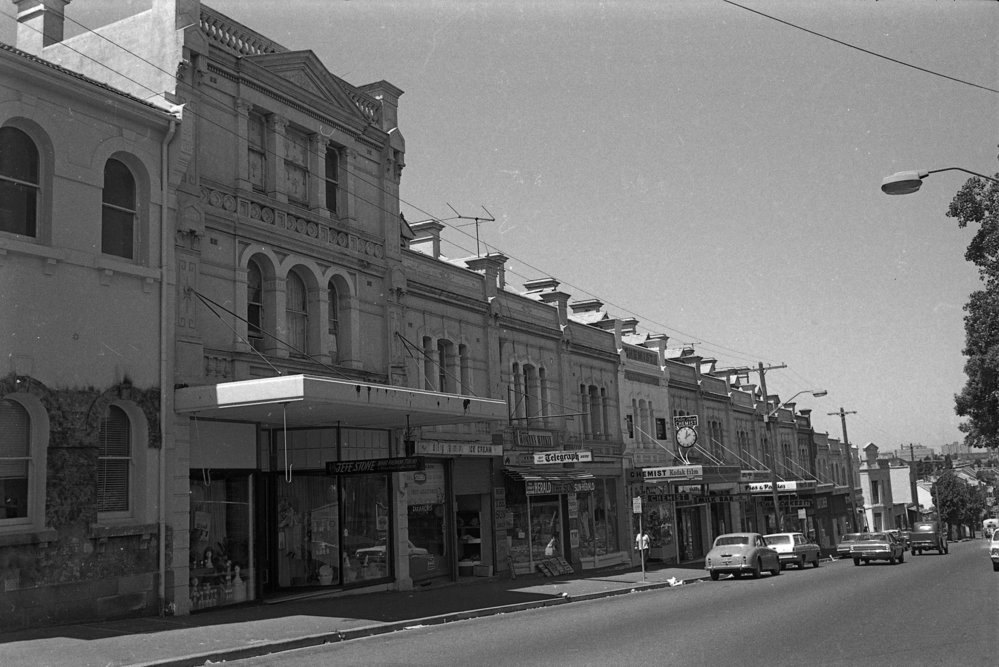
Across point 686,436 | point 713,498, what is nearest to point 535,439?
point 686,436

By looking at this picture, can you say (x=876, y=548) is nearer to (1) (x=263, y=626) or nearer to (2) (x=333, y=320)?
(2) (x=333, y=320)

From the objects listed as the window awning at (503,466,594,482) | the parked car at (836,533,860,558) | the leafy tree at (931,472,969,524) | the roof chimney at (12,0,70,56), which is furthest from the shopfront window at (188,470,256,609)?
the leafy tree at (931,472,969,524)

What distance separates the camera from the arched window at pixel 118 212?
1728 cm

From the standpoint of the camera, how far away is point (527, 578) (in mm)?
28766

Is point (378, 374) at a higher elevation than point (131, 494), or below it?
higher

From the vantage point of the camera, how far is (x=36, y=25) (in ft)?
69.7

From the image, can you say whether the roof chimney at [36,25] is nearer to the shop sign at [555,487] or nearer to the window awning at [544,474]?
the window awning at [544,474]

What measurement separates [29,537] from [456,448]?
12154mm

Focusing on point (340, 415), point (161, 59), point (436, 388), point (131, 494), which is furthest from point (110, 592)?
point (436, 388)

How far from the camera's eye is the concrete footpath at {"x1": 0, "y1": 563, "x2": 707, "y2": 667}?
12703mm

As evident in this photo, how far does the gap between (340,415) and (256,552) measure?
3.26 meters

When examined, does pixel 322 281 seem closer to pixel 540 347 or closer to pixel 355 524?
pixel 355 524

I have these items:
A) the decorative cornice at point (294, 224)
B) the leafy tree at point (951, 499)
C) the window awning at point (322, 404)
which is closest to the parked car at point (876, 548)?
the window awning at point (322, 404)

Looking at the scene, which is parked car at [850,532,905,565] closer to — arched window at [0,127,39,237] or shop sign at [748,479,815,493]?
shop sign at [748,479,815,493]
